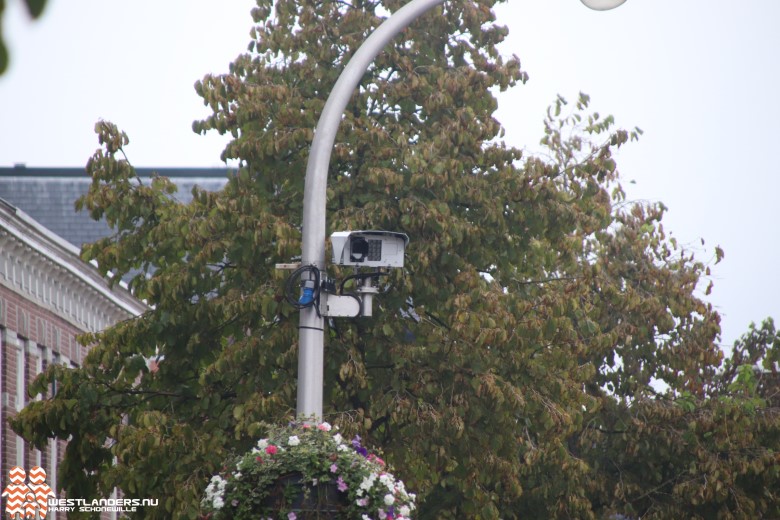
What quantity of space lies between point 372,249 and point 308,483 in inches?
71.4

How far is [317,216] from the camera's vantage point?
947 cm

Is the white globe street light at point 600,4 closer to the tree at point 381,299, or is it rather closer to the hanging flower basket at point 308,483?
the hanging flower basket at point 308,483

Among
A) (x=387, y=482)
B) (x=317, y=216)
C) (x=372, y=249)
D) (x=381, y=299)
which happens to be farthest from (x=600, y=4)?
(x=381, y=299)

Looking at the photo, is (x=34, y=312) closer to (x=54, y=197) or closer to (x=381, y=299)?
(x=381, y=299)

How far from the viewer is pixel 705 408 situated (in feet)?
77.2

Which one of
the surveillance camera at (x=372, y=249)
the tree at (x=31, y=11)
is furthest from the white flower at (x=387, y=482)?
the tree at (x=31, y=11)

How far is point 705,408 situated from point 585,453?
2350 mm

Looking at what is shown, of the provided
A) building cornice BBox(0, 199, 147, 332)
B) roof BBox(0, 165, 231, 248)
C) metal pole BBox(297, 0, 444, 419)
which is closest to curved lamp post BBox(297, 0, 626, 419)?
metal pole BBox(297, 0, 444, 419)

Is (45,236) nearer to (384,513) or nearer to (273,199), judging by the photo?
(273,199)

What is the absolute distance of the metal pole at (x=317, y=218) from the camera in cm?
915

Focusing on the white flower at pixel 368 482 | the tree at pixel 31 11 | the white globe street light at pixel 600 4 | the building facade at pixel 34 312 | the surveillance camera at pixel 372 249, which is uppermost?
the building facade at pixel 34 312

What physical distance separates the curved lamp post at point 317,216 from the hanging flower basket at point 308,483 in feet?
1.05

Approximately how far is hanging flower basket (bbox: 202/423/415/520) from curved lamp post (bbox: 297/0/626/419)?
32 centimetres

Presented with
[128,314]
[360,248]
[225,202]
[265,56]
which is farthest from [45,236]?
[360,248]
